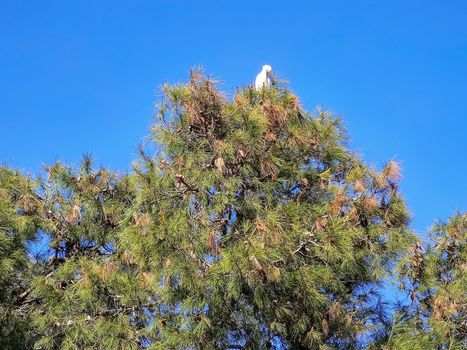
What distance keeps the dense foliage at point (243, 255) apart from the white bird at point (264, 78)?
0.13 meters

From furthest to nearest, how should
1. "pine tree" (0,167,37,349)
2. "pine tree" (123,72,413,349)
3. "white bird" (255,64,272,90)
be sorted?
"white bird" (255,64,272,90) < "pine tree" (0,167,37,349) < "pine tree" (123,72,413,349)

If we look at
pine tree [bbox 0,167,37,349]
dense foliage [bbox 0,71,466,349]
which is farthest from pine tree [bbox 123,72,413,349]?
pine tree [bbox 0,167,37,349]

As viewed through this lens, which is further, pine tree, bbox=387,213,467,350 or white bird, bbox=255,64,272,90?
white bird, bbox=255,64,272,90

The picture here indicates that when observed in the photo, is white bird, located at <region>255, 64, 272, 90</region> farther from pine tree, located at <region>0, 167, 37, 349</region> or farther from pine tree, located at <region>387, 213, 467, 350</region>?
pine tree, located at <region>0, 167, 37, 349</region>

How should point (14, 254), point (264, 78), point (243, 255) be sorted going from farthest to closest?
point (264, 78) < point (14, 254) < point (243, 255)

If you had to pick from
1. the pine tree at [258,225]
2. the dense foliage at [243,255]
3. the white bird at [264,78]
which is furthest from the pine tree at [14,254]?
the white bird at [264,78]

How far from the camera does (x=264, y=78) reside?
3682 millimetres

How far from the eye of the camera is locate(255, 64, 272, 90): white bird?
3637 mm

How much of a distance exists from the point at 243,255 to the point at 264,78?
1.24m

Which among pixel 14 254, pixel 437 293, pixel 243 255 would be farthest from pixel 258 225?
pixel 14 254

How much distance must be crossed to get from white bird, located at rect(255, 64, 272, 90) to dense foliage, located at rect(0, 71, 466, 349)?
13 centimetres

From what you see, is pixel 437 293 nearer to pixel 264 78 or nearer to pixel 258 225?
pixel 258 225

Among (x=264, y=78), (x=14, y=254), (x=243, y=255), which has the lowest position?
(x=243, y=255)

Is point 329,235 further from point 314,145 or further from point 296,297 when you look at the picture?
point 314,145
